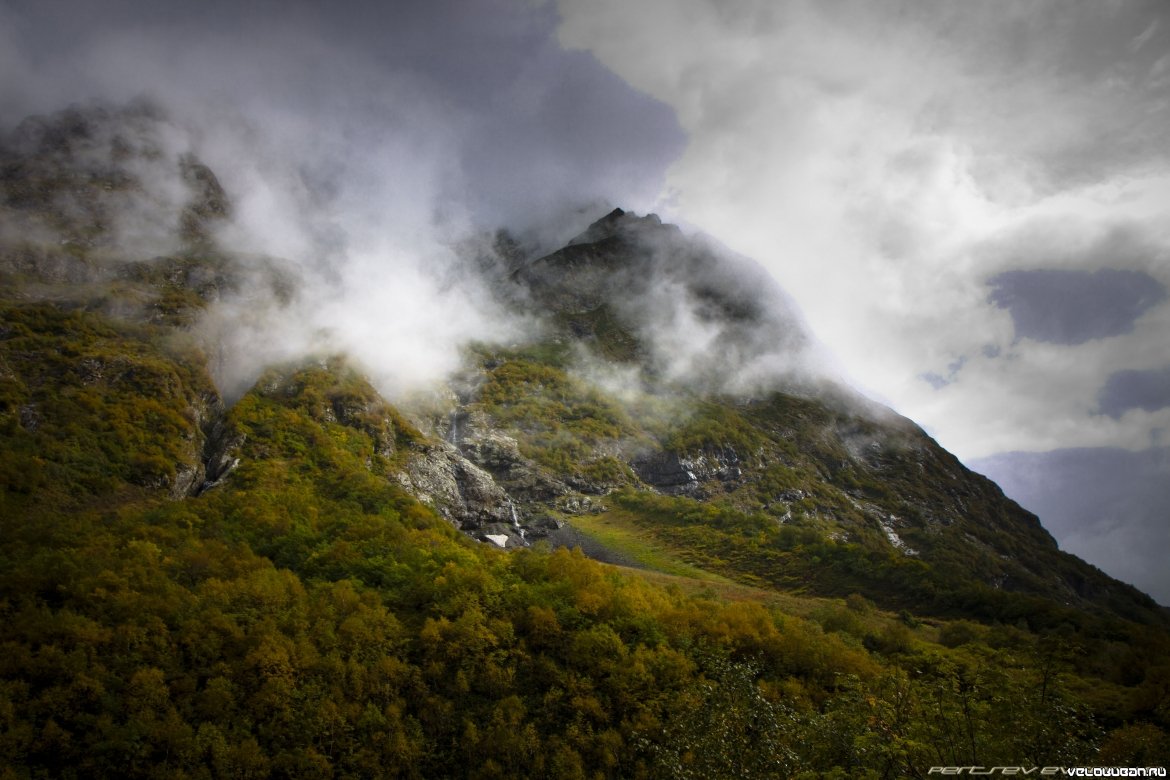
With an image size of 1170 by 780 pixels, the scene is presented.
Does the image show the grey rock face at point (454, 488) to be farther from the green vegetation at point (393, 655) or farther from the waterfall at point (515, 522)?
the green vegetation at point (393, 655)

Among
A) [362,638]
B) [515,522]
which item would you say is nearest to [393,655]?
[362,638]

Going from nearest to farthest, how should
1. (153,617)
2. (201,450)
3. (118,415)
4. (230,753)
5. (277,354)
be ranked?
1. (230,753)
2. (153,617)
3. (118,415)
4. (201,450)
5. (277,354)

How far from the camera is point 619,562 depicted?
14962 cm

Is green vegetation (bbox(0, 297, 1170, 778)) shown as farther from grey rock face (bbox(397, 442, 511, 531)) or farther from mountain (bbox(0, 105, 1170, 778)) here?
grey rock face (bbox(397, 442, 511, 531))

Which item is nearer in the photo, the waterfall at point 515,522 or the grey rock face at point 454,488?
the grey rock face at point 454,488

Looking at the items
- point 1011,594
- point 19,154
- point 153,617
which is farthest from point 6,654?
point 19,154

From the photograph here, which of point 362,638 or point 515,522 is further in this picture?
point 515,522

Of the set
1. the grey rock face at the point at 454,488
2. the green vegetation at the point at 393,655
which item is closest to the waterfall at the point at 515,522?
the grey rock face at the point at 454,488

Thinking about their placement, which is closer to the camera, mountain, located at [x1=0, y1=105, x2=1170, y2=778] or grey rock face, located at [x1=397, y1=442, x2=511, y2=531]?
mountain, located at [x1=0, y1=105, x2=1170, y2=778]

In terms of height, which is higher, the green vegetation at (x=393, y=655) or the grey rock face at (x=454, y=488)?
the grey rock face at (x=454, y=488)

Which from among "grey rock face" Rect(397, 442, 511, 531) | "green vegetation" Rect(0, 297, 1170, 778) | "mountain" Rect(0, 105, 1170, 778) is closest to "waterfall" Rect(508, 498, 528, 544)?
"grey rock face" Rect(397, 442, 511, 531)

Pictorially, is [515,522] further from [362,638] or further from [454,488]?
[362,638]

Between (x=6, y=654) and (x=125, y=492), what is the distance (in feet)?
165

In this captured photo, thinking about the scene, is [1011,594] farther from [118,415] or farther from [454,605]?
[118,415]
